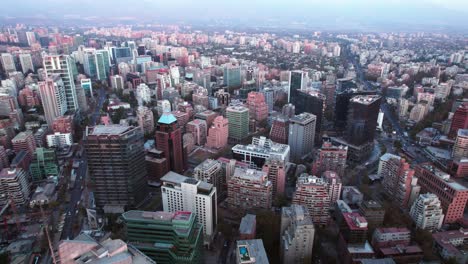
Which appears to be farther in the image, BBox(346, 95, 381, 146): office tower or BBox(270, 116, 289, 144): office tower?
BBox(270, 116, 289, 144): office tower

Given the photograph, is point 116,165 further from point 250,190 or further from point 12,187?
point 250,190

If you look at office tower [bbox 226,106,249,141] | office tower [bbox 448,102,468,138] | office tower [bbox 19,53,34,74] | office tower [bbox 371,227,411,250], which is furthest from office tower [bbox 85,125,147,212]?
office tower [bbox 19,53,34,74]

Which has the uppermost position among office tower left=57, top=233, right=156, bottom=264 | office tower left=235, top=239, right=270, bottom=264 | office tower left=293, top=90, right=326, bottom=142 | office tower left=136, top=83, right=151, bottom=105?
office tower left=57, top=233, right=156, bottom=264

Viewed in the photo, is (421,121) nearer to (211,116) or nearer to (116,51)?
Answer: (211,116)

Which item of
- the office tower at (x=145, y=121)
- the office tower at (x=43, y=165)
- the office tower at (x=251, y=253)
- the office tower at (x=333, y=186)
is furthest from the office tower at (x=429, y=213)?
the office tower at (x=43, y=165)

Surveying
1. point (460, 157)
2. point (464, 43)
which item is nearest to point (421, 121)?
point (460, 157)

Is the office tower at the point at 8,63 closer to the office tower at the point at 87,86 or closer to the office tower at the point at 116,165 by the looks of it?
the office tower at the point at 87,86

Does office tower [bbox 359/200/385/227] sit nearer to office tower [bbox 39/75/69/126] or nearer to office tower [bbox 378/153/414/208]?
office tower [bbox 378/153/414/208]

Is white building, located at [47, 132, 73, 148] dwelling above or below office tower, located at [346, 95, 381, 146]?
below
